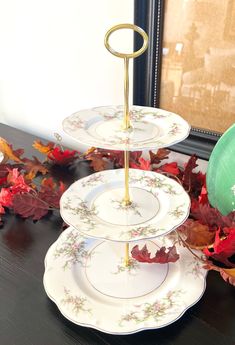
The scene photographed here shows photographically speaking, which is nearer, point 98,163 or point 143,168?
point 143,168

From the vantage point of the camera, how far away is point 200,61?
62 cm

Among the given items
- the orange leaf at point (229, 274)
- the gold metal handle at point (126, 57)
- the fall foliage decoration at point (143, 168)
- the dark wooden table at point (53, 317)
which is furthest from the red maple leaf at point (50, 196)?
the orange leaf at point (229, 274)

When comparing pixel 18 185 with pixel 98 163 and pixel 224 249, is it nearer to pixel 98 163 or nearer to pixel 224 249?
pixel 98 163

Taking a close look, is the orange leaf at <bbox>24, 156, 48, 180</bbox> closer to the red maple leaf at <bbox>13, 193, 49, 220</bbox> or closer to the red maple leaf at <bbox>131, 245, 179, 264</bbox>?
the red maple leaf at <bbox>13, 193, 49, 220</bbox>

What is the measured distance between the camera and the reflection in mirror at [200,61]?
1.90ft

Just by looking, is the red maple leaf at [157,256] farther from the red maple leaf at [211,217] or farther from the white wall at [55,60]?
the white wall at [55,60]

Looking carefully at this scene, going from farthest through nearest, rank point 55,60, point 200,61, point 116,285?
point 55,60, point 200,61, point 116,285

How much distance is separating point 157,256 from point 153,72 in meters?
0.36

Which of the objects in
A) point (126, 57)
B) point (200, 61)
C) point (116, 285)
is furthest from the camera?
point (200, 61)

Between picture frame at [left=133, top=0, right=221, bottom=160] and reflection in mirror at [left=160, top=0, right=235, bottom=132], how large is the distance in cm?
1

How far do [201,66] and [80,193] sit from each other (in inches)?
12.6

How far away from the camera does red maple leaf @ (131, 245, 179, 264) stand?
1.68 feet

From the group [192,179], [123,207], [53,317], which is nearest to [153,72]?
[192,179]

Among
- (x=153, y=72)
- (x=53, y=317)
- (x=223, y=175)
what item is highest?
(x=153, y=72)
